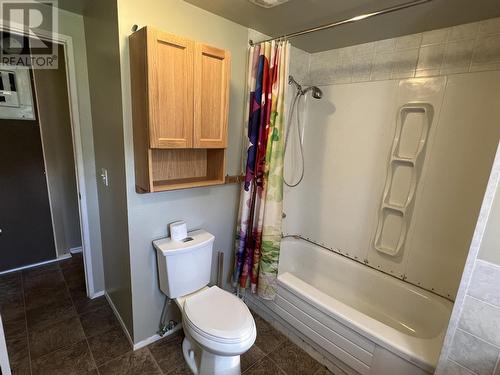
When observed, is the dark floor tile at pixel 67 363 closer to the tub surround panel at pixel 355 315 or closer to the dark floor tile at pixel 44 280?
the dark floor tile at pixel 44 280

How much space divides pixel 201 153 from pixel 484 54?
1.86 meters

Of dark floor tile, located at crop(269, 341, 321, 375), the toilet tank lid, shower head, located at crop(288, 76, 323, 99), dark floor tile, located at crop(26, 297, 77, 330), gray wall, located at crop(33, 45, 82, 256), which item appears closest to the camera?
the toilet tank lid

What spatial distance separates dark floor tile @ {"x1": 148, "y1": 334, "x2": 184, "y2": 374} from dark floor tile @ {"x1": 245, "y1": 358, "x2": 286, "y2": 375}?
0.48 m

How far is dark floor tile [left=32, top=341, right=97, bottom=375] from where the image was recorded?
157cm

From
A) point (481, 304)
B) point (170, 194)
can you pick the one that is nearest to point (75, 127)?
point (170, 194)

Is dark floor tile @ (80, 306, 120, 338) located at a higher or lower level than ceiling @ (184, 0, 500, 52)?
lower

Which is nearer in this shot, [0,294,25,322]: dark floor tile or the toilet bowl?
the toilet bowl

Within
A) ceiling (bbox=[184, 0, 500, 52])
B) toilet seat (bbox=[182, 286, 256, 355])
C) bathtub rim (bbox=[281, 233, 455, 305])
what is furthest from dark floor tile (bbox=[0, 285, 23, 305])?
ceiling (bbox=[184, 0, 500, 52])

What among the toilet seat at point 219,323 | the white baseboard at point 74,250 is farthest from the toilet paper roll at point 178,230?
the white baseboard at point 74,250

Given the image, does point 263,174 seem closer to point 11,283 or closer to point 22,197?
point 22,197

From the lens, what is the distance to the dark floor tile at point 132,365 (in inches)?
62.8

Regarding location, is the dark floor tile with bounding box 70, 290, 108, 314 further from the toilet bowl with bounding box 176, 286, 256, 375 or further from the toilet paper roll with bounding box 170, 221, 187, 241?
the toilet paper roll with bounding box 170, 221, 187, 241

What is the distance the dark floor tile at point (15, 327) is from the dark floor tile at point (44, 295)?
0.47 feet

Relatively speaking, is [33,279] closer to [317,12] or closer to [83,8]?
[83,8]
